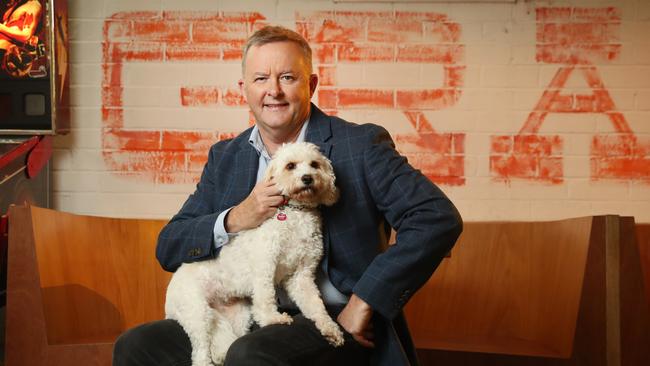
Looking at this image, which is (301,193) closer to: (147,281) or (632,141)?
(147,281)

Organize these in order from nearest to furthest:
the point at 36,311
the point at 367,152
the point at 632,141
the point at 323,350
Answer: the point at 323,350, the point at 367,152, the point at 36,311, the point at 632,141

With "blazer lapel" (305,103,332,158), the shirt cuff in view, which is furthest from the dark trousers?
"blazer lapel" (305,103,332,158)

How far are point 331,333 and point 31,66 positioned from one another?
2.17 metres

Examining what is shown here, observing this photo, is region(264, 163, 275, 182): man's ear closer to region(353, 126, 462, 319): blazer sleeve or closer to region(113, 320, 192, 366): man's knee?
region(353, 126, 462, 319): blazer sleeve

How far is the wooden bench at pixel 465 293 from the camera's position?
2.33 meters

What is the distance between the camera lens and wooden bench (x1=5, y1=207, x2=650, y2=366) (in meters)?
2.33

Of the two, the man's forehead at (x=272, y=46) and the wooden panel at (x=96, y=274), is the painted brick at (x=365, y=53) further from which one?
the man's forehead at (x=272, y=46)

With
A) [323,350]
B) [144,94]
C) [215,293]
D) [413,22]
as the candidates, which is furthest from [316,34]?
[323,350]

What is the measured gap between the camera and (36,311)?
241 centimetres

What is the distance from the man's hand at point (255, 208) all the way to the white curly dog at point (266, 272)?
19mm

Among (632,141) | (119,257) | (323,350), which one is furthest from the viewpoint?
(632,141)

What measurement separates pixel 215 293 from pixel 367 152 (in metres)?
0.55

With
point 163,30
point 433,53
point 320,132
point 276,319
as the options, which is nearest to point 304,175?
point 320,132

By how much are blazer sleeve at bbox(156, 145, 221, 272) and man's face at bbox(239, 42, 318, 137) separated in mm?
236
